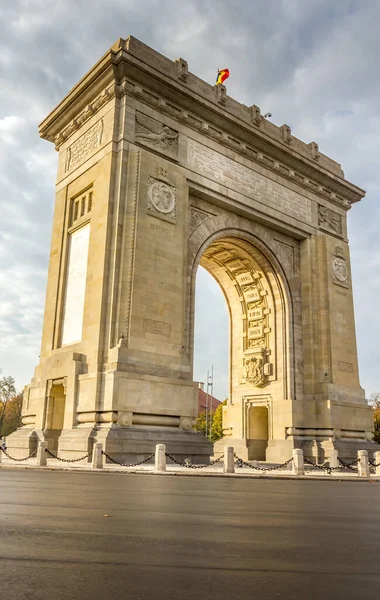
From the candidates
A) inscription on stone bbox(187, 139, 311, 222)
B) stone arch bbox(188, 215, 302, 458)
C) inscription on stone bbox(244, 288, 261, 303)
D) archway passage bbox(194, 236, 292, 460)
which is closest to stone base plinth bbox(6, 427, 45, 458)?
archway passage bbox(194, 236, 292, 460)

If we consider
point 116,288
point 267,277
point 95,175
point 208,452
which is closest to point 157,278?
point 116,288

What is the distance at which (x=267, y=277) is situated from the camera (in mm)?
25609

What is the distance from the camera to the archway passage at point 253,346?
2456 centimetres

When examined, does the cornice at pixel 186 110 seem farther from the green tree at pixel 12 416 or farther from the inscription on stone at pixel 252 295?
the green tree at pixel 12 416

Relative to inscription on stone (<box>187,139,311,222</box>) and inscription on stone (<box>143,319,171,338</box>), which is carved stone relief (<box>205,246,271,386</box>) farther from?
inscription on stone (<box>143,319,171,338</box>)

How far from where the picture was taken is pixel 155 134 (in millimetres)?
20219

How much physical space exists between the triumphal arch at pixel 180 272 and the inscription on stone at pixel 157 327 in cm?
5

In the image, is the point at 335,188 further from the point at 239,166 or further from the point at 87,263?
the point at 87,263

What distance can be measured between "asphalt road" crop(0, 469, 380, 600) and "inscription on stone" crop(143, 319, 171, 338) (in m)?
12.7

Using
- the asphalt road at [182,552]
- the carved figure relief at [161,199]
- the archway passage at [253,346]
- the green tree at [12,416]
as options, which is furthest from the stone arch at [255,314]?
the green tree at [12,416]

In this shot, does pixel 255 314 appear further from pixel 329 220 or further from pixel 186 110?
pixel 186 110

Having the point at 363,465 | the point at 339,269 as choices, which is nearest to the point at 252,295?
the point at 339,269

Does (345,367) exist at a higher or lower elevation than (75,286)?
lower

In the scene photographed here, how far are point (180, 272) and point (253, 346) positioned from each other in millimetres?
8195
